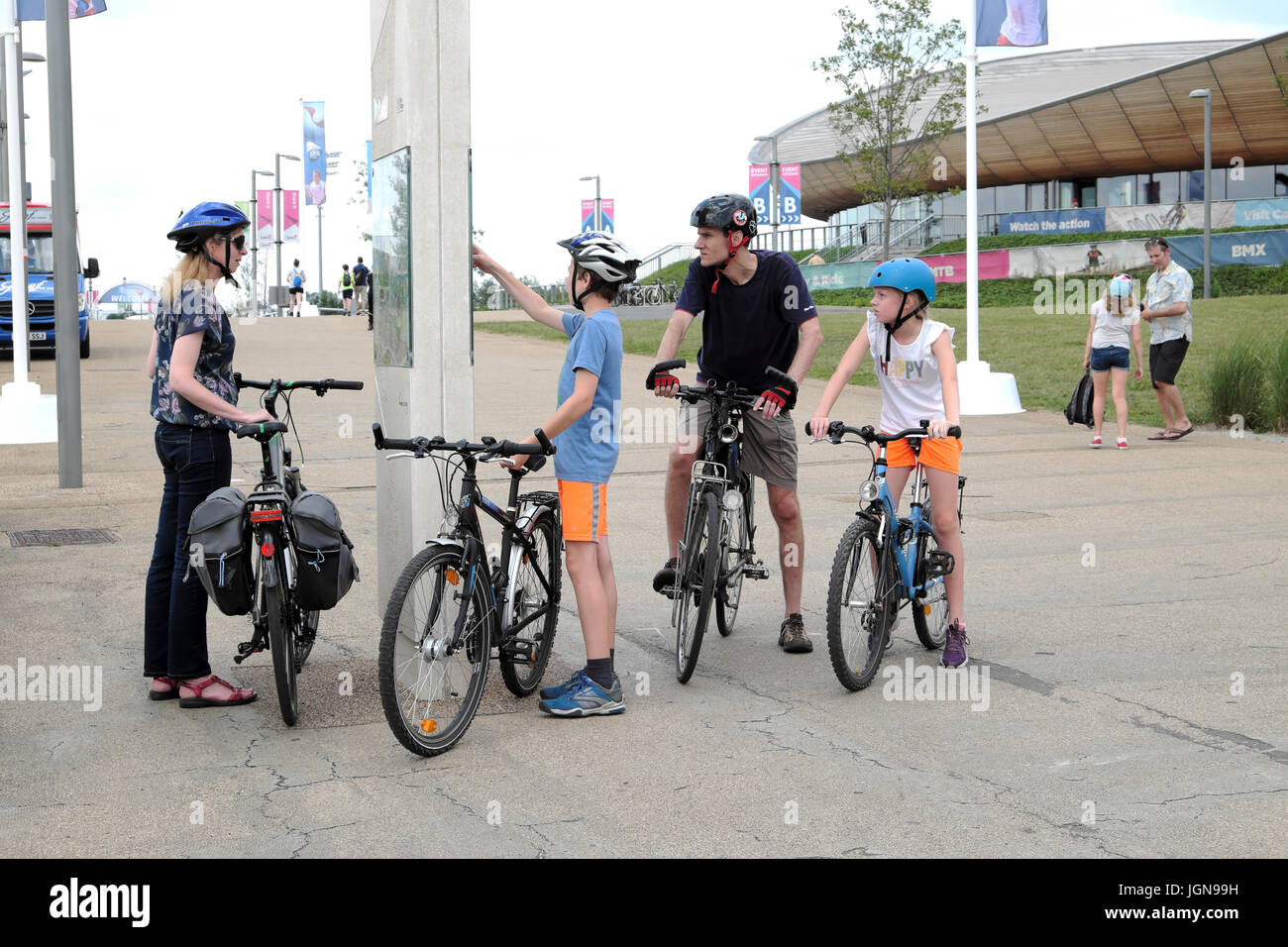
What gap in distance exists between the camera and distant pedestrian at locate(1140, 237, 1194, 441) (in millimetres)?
15047

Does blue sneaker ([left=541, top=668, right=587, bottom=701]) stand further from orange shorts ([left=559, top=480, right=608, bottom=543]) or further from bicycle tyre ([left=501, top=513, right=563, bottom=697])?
orange shorts ([left=559, top=480, right=608, bottom=543])

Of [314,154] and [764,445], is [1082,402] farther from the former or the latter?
[314,154]

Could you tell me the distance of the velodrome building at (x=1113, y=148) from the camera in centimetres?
5659

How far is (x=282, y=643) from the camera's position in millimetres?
5383

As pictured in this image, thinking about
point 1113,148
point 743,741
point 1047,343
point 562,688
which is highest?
point 1113,148

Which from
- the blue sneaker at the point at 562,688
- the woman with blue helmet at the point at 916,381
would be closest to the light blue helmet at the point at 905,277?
the woman with blue helmet at the point at 916,381

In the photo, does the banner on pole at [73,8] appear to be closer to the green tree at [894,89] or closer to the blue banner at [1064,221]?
the green tree at [894,89]

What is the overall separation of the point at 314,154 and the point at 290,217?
4143 mm

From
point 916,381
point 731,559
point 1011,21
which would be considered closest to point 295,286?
point 1011,21

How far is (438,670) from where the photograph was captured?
17.2ft

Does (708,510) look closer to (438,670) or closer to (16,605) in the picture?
(438,670)

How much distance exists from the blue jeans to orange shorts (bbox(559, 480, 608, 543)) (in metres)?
1.33
